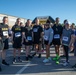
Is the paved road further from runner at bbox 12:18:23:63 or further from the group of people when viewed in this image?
runner at bbox 12:18:23:63

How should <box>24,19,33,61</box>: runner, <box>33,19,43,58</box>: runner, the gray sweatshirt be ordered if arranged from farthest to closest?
1. <box>33,19,43,58</box>: runner
2. <box>24,19,33,61</box>: runner
3. the gray sweatshirt

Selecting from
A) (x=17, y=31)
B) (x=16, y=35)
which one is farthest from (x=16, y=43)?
(x=17, y=31)

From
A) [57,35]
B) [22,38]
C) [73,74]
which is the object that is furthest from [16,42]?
[73,74]

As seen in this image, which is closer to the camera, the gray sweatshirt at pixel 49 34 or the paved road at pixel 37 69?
the paved road at pixel 37 69

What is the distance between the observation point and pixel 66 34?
914cm

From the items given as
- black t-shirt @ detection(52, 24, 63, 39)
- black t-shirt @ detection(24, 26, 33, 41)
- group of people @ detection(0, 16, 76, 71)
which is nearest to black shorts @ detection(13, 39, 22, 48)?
group of people @ detection(0, 16, 76, 71)

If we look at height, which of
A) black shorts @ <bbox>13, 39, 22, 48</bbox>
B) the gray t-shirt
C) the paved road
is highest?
the gray t-shirt

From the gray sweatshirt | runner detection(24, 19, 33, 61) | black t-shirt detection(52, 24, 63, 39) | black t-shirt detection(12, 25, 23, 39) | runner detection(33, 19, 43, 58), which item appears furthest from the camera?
runner detection(33, 19, 43, 58)

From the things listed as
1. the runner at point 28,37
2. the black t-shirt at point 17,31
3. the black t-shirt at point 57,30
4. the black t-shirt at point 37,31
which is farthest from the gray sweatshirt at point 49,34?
the black t-shirt at point 17,31

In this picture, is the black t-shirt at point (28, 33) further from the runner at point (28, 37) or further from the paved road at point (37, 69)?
the paved road at point (37, 69)

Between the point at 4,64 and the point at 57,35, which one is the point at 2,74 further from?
the point at 57,35

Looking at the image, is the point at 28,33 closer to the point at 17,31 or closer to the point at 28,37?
the point at 28,37

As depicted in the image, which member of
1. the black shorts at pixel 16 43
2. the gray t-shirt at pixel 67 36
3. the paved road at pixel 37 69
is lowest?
the paved road at pixel 37 69

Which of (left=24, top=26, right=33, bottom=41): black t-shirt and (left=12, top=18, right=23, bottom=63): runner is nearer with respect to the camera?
(left=12, top=18, right=23, bottom=63): runner
